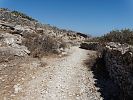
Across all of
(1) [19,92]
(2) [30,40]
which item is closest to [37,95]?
(1) [19,92]

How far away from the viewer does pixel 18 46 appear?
22141 millimetres

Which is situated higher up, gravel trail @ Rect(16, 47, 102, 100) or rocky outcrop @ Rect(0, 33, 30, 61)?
rocky outcrop @ Rect(0, 33, 30, 61)

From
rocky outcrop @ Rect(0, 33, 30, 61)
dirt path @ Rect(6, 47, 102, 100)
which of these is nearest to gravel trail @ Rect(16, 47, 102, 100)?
dirt path @ Rect(6, 47, 102, 100)

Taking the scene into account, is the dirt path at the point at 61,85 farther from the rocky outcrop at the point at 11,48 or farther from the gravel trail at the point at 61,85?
the rocky outcrop at the point at 11,48

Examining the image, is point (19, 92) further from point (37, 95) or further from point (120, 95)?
point (120, 95)

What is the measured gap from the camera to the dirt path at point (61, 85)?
12677 millimetres

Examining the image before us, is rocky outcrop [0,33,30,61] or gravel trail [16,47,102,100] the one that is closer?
gravel trail [16,47,102,100]

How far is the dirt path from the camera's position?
1268 centimetres

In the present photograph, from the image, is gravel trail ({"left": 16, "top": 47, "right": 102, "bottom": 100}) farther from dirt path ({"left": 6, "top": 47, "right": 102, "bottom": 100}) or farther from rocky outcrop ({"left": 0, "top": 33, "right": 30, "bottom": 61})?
rocky outcrop ({"left": 0, "top": 33, "right": 30, "bottom": 61})

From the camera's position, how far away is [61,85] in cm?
1428

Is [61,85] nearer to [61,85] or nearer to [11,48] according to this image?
[61,85]

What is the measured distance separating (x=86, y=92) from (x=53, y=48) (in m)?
12.6

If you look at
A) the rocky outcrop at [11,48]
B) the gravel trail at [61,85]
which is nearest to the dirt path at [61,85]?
the gravel trail at [61,85]

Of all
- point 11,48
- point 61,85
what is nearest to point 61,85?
point 61,85
